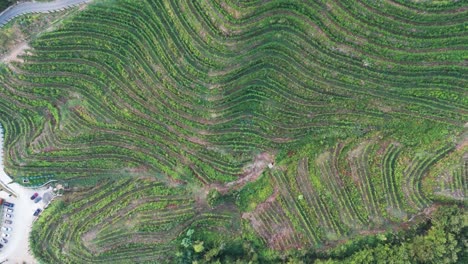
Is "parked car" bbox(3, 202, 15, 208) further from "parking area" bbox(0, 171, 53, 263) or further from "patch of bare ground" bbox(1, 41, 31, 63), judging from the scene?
"patch of bare ground" bbox(1, 41, 31, 63)

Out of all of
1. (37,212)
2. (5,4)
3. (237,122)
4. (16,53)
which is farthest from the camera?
(37,212)

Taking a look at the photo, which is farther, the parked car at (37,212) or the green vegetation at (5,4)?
the parked car at (37,212)

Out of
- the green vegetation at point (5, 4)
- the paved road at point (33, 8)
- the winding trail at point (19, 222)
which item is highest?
the green vegetation at point (5, 4)

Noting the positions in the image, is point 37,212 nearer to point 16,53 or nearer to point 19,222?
point 19,222

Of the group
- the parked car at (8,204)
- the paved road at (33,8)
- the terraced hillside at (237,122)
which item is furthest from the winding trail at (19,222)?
the paved road at (33,8)

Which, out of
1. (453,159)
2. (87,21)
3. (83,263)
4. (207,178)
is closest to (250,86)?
(207,178)

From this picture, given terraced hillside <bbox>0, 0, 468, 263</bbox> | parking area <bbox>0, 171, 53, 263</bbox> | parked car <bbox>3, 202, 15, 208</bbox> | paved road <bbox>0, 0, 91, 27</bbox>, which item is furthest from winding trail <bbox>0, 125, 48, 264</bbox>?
paved road <bbox>0, 0, 91, 27</bbox>

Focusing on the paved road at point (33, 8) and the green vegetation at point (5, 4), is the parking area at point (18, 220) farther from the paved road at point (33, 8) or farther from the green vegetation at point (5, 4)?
the green vegetation at point (5, 4)

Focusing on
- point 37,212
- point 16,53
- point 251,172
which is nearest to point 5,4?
point 16,53
